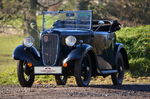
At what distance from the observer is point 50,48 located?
14.7 meters

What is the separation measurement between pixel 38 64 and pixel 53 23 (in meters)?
2.00

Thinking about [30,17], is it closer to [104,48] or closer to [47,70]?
[104,48]

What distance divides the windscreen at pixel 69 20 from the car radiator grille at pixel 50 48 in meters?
1.39

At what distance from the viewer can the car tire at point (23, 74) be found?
1470 cm

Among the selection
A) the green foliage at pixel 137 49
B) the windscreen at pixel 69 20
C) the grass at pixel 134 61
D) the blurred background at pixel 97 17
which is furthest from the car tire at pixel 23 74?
the green foliage at pixel 137 49

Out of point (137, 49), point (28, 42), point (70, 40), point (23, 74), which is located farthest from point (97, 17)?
point (70, 40)

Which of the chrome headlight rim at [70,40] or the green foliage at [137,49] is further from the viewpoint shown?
the green foliage at [137,49]

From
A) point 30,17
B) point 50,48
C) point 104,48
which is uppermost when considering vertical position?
point 50,48

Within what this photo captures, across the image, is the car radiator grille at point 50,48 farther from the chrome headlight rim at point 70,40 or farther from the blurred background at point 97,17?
the blurred background at point 97,17

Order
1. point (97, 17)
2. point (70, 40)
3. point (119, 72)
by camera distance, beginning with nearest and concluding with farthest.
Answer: point (70, 40) → point (119, 72) → point (97, 17)

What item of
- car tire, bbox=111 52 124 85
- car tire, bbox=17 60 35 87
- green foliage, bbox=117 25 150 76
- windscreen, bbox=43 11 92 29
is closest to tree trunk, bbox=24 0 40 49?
green foliage, bbox=117 25 150 76

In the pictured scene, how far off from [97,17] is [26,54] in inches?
718

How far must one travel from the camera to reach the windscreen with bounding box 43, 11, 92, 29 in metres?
16.1

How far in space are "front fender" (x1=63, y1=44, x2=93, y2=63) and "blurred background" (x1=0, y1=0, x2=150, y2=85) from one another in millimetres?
6123
